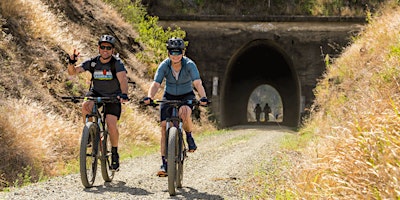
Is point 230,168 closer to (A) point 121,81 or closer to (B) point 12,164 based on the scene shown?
(A) point 121,81

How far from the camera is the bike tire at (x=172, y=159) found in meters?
6.30

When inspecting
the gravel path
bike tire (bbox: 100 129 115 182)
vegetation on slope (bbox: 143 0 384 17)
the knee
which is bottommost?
the gravel path

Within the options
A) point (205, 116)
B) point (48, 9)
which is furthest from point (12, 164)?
point (205, 116)

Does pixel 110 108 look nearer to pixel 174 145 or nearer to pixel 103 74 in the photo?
pixel 103 74

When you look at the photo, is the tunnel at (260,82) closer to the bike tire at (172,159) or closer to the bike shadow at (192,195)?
the bike shadow at (192,195)

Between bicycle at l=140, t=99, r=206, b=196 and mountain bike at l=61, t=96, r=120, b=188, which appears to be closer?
bicycle at l=140, t=99, r=206, b=196

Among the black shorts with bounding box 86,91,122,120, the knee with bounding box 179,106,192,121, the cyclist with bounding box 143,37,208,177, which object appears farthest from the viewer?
the black shorts with bounding box 86,91,122,120

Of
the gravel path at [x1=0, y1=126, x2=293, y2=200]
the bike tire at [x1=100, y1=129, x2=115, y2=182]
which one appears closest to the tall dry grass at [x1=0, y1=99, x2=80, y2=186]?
the gravel path at [x1=0, y1=126, x2=293, y2=200]

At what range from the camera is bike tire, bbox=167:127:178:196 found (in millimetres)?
6297

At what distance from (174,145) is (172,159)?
0.19 meters

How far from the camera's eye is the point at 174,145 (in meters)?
6.41

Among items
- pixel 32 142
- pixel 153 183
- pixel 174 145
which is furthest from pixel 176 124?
pixel 32 142

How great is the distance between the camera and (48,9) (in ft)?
57.7

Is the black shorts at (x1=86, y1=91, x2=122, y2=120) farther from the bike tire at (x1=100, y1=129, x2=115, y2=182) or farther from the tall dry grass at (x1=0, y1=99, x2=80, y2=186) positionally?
the tall dry grass at (x1=0, y1=99, x2=80, y2=186)
